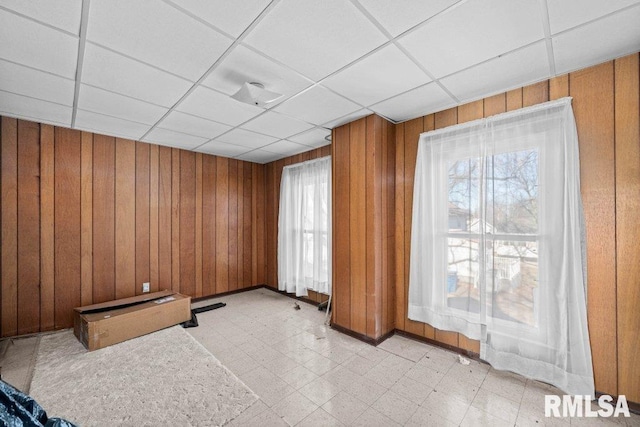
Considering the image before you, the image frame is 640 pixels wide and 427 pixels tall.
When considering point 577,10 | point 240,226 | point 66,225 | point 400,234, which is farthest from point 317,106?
point 66,225

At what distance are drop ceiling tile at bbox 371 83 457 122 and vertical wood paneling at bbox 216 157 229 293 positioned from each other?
3035 mm

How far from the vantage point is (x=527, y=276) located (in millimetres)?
2207

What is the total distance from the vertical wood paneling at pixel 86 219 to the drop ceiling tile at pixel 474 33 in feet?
12.8

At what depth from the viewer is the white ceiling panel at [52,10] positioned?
4.54ft

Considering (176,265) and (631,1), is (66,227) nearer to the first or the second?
(176,265)

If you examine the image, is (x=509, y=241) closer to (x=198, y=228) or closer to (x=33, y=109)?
(x=198, y=228)

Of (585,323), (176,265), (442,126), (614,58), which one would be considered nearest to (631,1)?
(614,58)

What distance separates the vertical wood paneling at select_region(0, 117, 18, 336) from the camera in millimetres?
2898

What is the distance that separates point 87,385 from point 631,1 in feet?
14.5

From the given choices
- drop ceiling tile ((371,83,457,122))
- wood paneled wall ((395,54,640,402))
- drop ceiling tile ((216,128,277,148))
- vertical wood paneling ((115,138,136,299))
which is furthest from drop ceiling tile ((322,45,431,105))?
vertical wood paneling ((115,138,136,299))

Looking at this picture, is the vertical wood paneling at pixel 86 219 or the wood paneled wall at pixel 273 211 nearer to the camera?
the vertical wood paneling at pixel 86 219

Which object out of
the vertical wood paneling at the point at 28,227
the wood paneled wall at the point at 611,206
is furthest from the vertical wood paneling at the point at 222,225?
the wood paneled wall at the point at 611,206

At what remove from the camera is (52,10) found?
4.69ft

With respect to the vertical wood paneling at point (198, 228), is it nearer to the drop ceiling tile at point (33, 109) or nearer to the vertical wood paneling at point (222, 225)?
the vertical wood paneling at point (222, 225)
